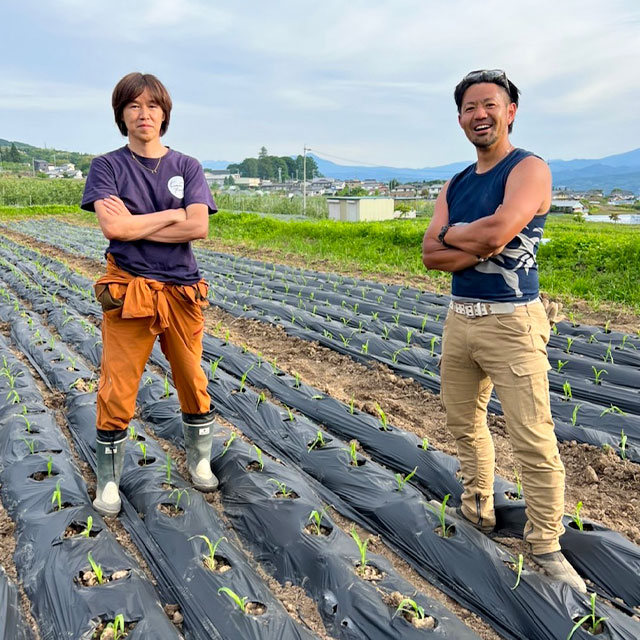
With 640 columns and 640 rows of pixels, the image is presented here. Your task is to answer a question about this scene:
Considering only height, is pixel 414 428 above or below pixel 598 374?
below

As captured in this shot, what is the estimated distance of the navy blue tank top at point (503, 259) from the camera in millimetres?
1835

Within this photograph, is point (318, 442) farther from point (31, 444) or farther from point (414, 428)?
point (31, 444)

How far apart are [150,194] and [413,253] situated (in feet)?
29.1

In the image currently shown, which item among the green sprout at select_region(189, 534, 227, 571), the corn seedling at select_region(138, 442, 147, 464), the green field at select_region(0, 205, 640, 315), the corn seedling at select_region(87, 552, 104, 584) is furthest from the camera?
the green field at select_region(0, 205, 640, 315)

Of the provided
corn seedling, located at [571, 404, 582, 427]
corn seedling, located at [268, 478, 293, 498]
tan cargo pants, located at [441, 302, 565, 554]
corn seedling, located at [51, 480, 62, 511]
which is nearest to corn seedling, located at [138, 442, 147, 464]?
corn seedling, located at [51, 480, 62, 511]

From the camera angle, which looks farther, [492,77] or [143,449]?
[143,449]

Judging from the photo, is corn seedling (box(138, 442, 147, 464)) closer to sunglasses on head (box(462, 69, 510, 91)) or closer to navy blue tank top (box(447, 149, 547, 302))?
navy blue tank top (box(447, 149, 547, 302))

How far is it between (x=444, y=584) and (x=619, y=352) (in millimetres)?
3310

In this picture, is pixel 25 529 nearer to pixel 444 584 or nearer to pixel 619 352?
pixel 444 584

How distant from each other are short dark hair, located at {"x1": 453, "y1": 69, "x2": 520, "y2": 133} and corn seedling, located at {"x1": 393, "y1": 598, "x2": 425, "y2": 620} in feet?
5.35

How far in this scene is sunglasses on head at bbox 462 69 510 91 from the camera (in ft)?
5.89

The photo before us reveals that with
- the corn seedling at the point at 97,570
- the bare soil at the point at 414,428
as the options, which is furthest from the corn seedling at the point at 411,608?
the corn seedling at the point at 97,570

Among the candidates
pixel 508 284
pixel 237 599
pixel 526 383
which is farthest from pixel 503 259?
pixel 237 599

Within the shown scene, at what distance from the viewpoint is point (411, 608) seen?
6.00ft
